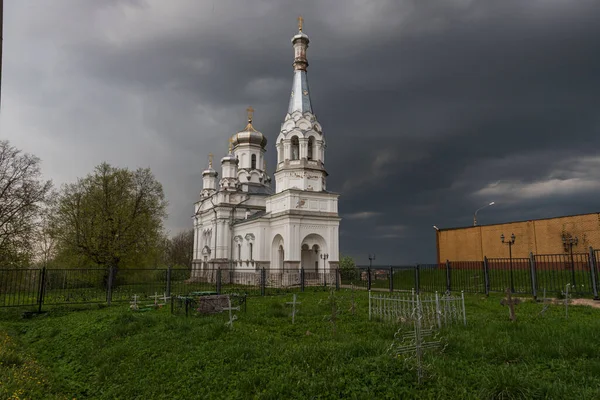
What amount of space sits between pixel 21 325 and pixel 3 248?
9.74m

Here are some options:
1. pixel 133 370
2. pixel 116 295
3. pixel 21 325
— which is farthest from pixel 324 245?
pixel 133 370

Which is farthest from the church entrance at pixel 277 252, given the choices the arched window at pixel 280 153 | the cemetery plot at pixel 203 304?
the cemetery plot at pixel 203 304

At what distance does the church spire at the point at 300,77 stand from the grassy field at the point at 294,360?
81.6 ft

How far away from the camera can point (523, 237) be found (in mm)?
33812

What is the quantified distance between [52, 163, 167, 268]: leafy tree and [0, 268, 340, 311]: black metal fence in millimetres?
1647

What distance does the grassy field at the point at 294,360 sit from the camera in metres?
5.64

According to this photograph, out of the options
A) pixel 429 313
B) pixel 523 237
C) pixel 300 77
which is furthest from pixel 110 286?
pixel 523 237

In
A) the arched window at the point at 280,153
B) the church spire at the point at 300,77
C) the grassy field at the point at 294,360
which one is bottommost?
the grassy field at the point at 294,360

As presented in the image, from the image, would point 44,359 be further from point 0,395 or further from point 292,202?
point 292,202

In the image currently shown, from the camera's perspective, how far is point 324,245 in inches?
1264

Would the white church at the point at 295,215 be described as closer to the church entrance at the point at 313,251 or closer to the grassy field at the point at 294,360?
the church entrance at the point at 313,251

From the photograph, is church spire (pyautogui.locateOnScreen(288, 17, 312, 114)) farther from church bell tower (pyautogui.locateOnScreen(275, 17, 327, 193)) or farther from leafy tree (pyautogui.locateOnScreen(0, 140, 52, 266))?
leafy tree (pyautogui.locateOnScreen(0, 140, 52, 266))

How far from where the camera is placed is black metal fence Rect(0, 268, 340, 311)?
52.1 ft

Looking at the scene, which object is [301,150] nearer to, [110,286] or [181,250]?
[110,286]
